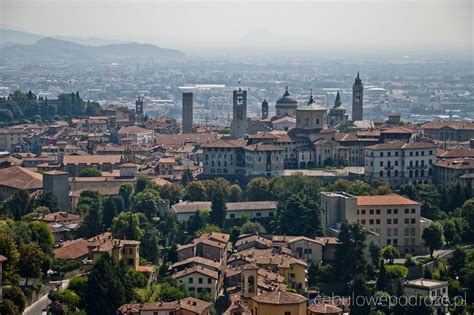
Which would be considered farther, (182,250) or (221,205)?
(221,205)

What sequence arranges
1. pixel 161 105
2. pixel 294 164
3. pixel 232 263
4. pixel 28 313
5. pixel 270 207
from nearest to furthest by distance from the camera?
pixel 28 313
pixel 232 263
pixel 270 207
pixel 294 164
pixel 161 105

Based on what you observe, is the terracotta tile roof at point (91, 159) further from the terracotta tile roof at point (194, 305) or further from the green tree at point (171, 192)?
the terracotta tile roof at point (194, 305)

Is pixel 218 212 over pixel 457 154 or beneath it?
beneath

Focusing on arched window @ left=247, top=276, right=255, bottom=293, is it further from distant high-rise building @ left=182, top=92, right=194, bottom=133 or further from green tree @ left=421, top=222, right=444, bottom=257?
distant high-rise building @ left=182, top=92, right=194, bottom=133

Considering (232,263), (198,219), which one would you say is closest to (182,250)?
(232,263)

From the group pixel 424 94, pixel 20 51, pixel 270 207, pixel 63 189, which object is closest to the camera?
pixel 270 207

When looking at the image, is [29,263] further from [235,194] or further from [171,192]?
[235,194]

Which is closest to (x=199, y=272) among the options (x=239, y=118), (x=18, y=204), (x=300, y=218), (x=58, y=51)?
(x=300, y=218)

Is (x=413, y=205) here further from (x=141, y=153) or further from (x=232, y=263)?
(x=141, y=153)
